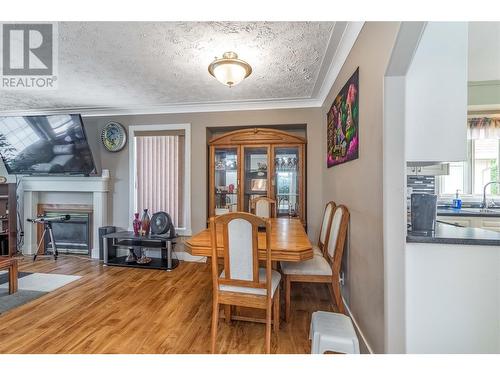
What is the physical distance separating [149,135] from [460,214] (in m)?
4.30

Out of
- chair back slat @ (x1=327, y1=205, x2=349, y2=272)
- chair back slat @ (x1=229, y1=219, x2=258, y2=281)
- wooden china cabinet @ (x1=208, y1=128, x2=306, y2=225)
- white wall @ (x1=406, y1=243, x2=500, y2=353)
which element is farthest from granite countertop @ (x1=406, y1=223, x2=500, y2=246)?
wooden china cabinet @ (x1=208, y1=128, x2=306, y2=225)

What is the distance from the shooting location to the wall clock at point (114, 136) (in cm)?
383

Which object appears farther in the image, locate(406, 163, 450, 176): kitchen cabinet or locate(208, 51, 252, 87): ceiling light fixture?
locate(406, 163, 450, 176): kitchen cabinet

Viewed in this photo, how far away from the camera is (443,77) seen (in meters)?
1.33

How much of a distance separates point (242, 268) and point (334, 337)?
0.67m

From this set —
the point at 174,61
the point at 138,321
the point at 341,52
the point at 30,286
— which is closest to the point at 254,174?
the point at 174,61

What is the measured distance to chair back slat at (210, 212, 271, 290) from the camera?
5.09ft

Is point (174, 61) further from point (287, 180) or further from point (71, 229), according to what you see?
point (71, 229)

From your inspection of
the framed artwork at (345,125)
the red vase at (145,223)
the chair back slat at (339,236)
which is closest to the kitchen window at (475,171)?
the framed artwork at (345,125)

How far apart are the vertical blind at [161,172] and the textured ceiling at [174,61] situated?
556 millimetres

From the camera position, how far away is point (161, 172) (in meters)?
3.82

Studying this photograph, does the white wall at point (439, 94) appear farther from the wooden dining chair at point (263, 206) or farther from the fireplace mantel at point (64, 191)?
the fireplace mantel at point (64, 191)

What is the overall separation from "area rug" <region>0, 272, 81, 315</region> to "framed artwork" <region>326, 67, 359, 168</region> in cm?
341

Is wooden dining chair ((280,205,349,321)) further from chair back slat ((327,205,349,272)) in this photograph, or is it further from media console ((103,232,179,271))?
media console ((103,232,179,271))
